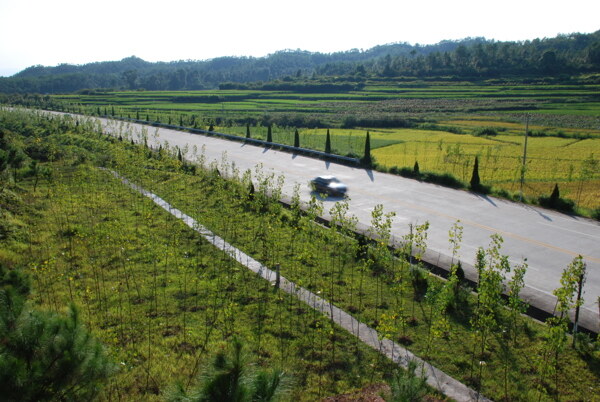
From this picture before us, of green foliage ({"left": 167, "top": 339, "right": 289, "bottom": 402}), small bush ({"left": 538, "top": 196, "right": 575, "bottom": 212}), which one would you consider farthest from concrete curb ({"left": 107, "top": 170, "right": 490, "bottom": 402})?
small bush ({"left": 538, "top": 196, "right": 575, "bottom": 212})

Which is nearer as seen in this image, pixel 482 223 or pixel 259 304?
pixel 259 304

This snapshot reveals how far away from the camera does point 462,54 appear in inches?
4422

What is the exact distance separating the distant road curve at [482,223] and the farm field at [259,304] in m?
1.50

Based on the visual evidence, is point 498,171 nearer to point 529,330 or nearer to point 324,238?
point 324,238

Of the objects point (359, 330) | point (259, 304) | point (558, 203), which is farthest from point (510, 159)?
point (259, 304)

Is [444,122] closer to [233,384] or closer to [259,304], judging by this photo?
[259,304]

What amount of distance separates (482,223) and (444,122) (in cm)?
3644

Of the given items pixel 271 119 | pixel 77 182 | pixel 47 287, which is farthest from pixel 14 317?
pixel 271 119

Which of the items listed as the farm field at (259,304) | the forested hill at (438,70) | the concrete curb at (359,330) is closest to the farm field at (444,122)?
the forested hill at (438,70)

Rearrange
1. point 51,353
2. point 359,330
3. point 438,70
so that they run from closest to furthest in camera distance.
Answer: point 51,353, point 359,330, point 438,70

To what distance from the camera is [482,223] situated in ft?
62.6

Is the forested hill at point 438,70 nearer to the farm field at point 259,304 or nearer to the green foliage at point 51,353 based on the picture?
the farm field at point 259,304

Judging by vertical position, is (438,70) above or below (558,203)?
above

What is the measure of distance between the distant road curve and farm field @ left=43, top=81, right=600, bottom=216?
2.08m
